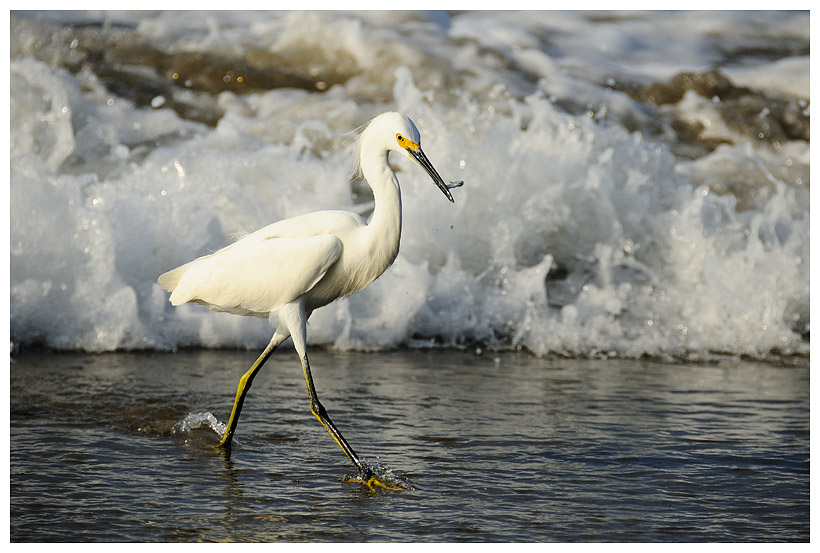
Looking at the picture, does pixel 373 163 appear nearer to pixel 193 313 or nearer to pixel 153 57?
pixel 193 313

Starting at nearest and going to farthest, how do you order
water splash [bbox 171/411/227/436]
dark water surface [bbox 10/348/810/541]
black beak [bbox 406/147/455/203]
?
dark water surface [bbox 10/348/810/541] → black beak [bbox 406/147/455/203] → water splash [bbox 171/411/227/436]

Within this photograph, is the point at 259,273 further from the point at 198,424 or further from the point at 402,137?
the point at 198,424

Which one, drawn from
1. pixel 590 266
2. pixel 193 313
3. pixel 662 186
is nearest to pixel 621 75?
pixel 662 186

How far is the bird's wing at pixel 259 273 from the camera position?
13.0 feet

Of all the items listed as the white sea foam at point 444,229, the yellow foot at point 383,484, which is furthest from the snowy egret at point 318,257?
the white sea foam at point 444,229

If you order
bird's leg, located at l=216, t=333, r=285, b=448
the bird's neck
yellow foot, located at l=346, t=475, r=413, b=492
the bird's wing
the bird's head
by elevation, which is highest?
the bird's head

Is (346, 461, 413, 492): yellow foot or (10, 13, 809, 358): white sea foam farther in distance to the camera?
(10, 13, 809, 358): white sea foam

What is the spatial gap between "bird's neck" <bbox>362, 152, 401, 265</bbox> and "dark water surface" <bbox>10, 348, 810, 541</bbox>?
3.00 feet

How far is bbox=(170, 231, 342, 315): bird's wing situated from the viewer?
13.0 feet

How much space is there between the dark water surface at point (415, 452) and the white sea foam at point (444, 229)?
18.7 inches

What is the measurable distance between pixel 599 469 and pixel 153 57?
8.03m

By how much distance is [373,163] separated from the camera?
4004 millimetres

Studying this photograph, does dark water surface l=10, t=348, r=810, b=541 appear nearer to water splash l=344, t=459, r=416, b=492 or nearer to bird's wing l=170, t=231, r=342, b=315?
water splash l=344, t=459, r=416, b=492

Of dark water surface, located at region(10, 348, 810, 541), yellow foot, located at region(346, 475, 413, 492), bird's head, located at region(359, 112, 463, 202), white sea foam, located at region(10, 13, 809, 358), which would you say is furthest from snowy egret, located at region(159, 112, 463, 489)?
white sea foam, located at region(10, 13, 809, 358)
